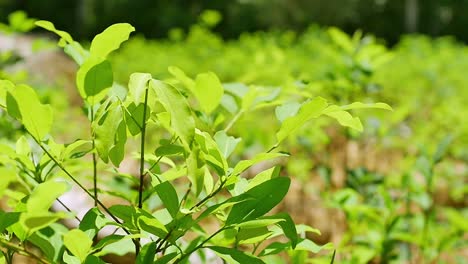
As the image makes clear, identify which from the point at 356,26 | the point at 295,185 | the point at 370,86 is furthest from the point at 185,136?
the point at 356,26

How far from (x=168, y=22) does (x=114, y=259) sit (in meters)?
18.8

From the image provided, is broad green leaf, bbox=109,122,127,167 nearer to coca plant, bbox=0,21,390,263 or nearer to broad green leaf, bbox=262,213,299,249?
coca plant, bbox=0,21,390,263

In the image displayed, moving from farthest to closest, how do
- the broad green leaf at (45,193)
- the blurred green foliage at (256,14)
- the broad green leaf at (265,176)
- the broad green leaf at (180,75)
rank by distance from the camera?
the blurred green foliage at (256,14) < the broad green leaf at (180,75) < the broad green leaf at (265,176) < the broad green leaf at (45,193)

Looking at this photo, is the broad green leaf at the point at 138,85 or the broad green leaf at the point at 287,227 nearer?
the broad green leaf at the point at 138,85

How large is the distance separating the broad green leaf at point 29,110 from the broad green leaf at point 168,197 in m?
0.16

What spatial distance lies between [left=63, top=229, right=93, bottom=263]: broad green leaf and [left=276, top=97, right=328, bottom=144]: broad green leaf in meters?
0.29

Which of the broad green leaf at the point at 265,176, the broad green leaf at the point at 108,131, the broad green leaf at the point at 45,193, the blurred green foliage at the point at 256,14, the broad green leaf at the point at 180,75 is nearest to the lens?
the broad green leaf at the point at 45,193

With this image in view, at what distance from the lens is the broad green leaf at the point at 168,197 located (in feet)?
2.63

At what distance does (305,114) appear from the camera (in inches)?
31.6

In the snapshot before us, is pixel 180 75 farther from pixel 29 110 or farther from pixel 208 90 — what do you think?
pixel 29 110

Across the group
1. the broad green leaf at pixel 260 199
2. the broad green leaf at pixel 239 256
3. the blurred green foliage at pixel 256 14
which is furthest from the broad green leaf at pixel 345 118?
the blurred green foliage at pixel 256 14

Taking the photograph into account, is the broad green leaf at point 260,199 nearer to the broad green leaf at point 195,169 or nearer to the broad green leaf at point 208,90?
the broad green leaf at point 195,169

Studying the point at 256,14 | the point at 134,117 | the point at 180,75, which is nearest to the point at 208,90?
the point at 180,75

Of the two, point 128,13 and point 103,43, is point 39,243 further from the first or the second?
point 128,13
